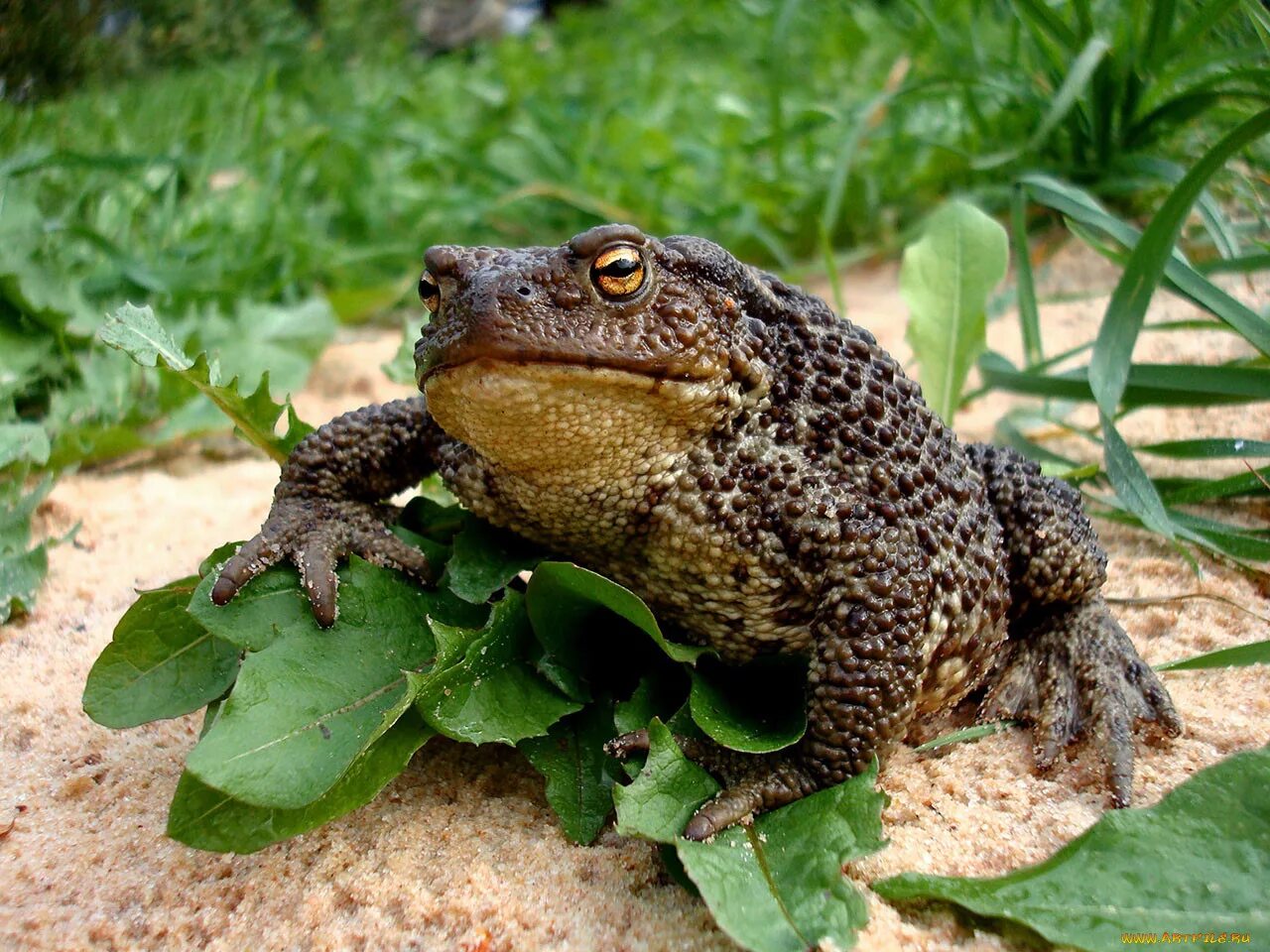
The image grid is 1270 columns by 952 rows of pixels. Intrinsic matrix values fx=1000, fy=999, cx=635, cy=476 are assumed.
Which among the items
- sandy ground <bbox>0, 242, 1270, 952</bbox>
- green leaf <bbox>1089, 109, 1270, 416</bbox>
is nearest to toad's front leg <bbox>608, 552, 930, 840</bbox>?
sandy ground <bbox>0, 242, 1270, 952</bbox>

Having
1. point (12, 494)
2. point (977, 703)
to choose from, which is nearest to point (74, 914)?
point (12, 494)

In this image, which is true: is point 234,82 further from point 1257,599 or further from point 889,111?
point 1257,599

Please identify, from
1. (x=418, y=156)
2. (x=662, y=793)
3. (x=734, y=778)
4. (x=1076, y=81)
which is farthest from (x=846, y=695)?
(x=418, y=156)

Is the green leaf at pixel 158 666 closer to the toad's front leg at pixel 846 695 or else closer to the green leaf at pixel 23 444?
the toad's front leg at pixel 846 695

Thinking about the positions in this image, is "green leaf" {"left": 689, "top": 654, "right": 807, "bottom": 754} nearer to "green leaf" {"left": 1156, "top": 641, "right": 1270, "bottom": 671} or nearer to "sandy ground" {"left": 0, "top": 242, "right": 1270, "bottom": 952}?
"sandy ground" {"left": 0, "top": 242, "right": 1270, "bottom": 952}

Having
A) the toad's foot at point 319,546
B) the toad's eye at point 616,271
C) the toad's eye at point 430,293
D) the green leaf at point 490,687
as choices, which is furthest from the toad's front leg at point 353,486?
the toad's eye at point 616,271

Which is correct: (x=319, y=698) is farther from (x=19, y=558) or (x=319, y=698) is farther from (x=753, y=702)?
(x=19, y=558)
